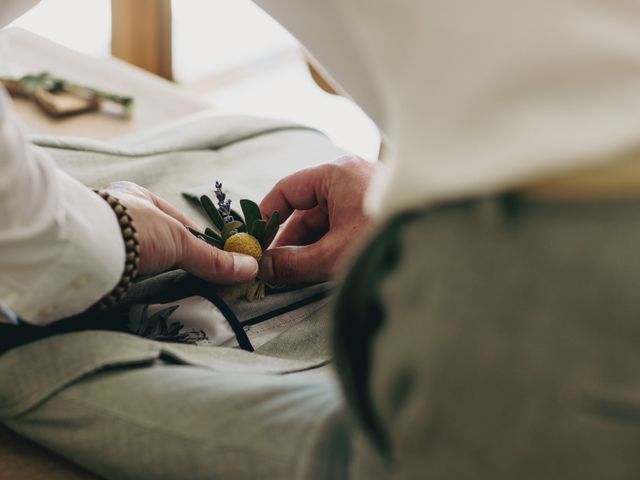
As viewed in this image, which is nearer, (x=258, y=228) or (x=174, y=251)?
(x=174, y=251)

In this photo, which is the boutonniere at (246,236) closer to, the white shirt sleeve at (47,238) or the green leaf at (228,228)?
the green leaf at (228,228)

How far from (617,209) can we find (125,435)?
38 centimetres

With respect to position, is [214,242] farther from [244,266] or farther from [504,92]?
[504,92]

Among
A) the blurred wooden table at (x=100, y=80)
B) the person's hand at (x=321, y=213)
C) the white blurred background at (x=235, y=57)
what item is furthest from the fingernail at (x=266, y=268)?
the white blurred background at (x=235, y=57)

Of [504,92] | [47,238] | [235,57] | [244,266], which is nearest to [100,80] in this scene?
[235,57]

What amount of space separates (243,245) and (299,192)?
0.10 m

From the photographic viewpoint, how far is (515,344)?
412 millimetres

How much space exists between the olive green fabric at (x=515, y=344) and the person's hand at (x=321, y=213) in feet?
A: 1.25

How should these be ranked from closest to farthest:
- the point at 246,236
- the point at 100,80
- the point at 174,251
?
the point at 174,251 → the point at 246,236 → the point at 100,80

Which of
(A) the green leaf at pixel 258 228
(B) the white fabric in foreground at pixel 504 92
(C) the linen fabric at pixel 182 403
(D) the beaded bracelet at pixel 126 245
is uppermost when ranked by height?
(B) the white fabric in foreground at pixel 504 92

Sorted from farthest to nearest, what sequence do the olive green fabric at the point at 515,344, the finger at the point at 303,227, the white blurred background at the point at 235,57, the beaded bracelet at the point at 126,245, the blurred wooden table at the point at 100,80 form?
the white blurred background at the point at 235,57
the blurred wooden table at the point at 100,80
the finger at the point at 303,227
the beaded bracelet at the point at 126,245
the olive green fabric at the point at 515,344

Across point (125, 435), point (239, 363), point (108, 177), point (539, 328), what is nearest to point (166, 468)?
point (125, 435)

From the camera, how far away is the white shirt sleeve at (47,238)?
0.58m

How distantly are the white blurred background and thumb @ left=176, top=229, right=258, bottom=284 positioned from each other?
4.35ft
